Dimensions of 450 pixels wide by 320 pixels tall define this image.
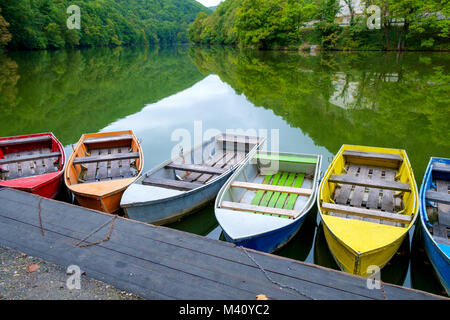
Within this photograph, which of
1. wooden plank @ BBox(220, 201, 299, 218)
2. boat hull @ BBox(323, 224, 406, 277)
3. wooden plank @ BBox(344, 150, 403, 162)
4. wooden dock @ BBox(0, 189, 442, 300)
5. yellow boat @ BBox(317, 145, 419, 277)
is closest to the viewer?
wooden dock @ BBox(0, 189, 442, 300)

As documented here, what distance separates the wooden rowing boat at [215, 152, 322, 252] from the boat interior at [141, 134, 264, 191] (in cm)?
71

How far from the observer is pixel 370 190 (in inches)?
278

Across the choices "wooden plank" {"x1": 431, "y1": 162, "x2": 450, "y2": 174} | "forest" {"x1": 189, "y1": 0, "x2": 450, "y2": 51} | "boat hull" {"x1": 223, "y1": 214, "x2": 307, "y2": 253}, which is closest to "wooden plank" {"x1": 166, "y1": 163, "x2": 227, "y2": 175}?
"boat hull" {"x1": 223, "y1": 214, "x2": 307, "y2": 253}

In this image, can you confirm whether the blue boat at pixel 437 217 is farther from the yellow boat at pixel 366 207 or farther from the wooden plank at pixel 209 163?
the wooden plank at pixel 209 163

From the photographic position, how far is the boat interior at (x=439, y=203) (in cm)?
534

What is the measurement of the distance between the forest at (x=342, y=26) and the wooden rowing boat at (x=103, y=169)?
41487mm

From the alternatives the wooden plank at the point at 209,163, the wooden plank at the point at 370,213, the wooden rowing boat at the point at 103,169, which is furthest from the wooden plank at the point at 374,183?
the wooden rowing boat at the point at 103,169

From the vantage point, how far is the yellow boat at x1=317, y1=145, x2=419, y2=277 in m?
4.54

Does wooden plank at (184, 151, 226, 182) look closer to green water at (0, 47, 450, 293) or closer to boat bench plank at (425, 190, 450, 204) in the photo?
green water at (0, 47, 450, 293)

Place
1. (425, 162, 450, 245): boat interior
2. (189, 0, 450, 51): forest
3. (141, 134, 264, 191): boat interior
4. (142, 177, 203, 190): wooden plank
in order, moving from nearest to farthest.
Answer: (425, 162, 450, 245): boat interior
(142, 177, 203, 190): wooden plank
(141, 134, 264, 191): boat interior
(189, 0, 450, 51): forest

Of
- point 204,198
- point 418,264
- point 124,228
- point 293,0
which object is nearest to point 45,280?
point 124,228
